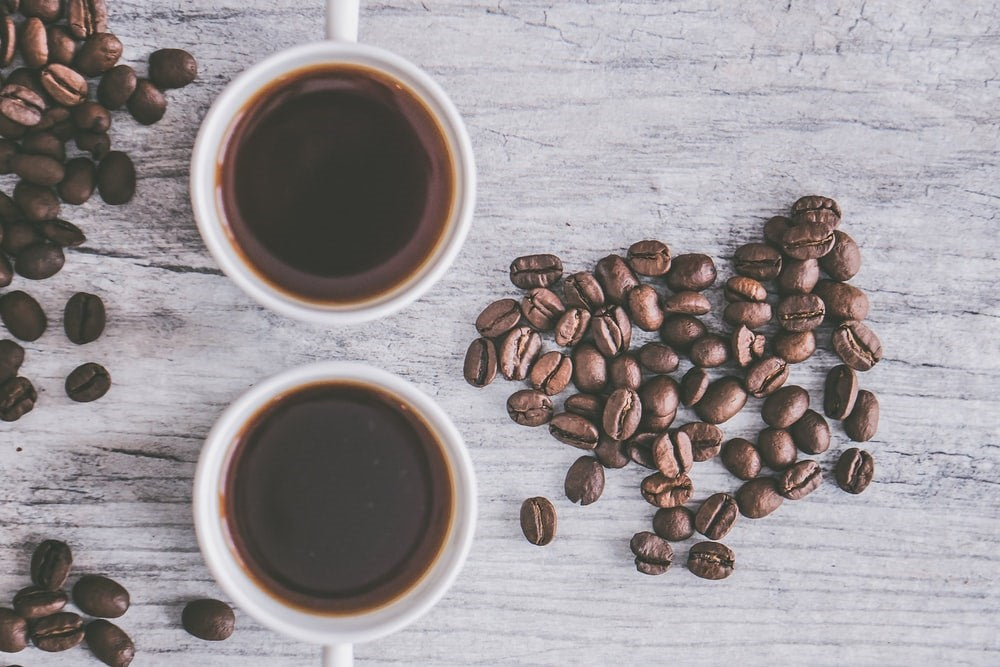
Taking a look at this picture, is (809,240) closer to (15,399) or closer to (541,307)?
(541,307)

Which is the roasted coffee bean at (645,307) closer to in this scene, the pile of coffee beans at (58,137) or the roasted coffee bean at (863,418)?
the roasted coffee bean at (863,418)

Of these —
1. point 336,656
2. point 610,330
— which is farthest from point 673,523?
point 336,656

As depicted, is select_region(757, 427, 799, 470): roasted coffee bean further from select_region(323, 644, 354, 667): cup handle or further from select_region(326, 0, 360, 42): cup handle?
select_region(326, 0, 360, 42): cup handle

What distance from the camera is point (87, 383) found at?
1.19m

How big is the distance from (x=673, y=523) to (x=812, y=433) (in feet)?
0.75

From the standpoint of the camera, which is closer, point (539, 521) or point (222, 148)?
point (222, 148)

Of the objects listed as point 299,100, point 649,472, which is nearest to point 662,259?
point 649,472

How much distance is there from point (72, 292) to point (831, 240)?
1028 millimetres

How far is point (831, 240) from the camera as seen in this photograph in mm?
1224

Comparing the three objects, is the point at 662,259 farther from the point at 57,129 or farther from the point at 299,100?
the point at 57,129

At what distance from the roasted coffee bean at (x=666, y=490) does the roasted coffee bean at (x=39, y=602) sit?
793 mm

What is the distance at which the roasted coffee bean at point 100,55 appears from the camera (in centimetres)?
116

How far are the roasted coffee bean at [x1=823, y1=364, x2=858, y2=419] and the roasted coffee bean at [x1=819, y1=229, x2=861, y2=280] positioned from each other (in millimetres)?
132

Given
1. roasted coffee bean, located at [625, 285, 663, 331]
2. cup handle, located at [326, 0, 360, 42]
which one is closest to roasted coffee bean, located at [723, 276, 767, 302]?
roasted coffee bean, located at [625, 285, 663, 331]
